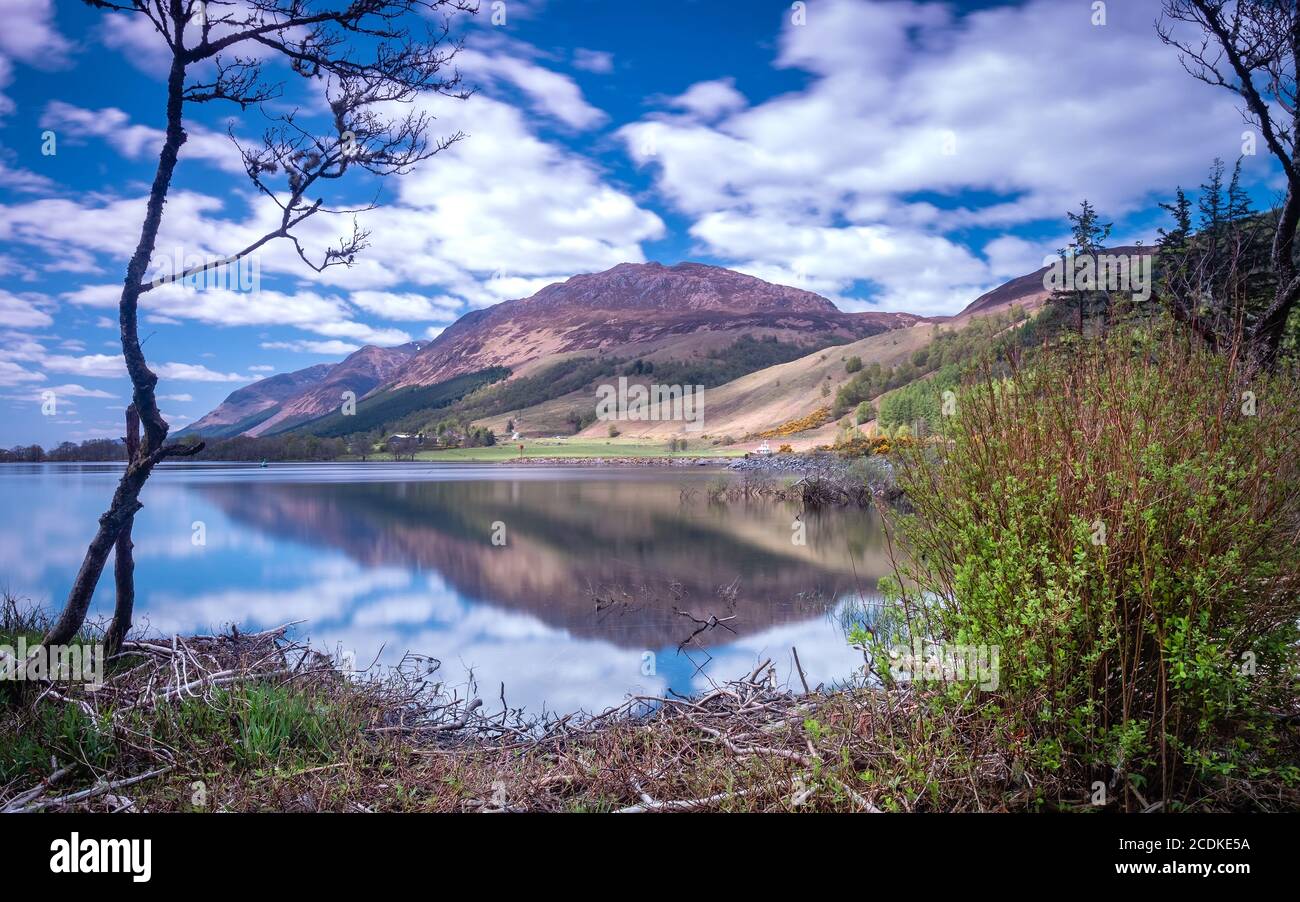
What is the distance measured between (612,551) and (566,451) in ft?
276

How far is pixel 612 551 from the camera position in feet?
54.6

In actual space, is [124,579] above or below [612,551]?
above

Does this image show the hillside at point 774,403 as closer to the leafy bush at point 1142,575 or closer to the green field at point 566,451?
the green field at point 566,451

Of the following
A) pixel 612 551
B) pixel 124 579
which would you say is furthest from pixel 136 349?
pixel 612 551

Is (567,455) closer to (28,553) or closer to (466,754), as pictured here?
(28,553)

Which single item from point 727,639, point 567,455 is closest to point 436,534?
point 727,639

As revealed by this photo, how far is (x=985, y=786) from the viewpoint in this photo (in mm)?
3473

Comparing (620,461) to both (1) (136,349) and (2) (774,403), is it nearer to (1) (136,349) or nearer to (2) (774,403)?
(2) (774,403)

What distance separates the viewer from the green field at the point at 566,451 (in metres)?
87.0

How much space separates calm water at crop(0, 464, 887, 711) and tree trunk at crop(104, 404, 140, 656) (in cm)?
270

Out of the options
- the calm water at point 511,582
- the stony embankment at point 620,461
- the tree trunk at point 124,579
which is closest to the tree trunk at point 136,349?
the tree trunk at point 124,579

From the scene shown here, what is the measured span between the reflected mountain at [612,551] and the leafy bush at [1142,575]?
5714 millimetres

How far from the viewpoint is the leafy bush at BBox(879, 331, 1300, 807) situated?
323 cm
